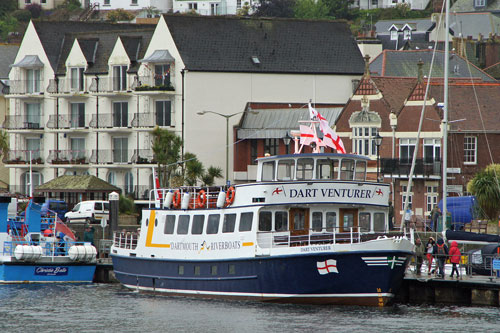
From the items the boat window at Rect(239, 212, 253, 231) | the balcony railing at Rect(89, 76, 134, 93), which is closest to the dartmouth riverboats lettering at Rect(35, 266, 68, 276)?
the boat window at Rect(239, 212, 253, 231)

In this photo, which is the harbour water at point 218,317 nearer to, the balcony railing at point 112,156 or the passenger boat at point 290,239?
the passenger boat at point 290,239

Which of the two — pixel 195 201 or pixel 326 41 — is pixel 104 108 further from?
pixel 195 201

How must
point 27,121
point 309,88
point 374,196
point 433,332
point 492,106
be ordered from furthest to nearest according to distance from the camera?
point 27,121 → point 309,88 → point 492,106 → point 374,196 → point 433,332

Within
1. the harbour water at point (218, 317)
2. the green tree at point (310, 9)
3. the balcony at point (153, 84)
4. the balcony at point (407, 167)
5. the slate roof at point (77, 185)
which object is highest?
the green tree at point (310, 9)

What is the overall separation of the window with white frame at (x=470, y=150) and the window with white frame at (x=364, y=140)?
5.40 m

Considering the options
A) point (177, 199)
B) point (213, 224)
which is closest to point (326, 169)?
point (213, 224)

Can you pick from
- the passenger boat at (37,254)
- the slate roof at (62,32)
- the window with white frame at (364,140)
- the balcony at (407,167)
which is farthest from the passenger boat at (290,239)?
the slate roof at (62,32)

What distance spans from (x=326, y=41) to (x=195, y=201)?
4070cm

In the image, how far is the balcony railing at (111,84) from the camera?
88.5m

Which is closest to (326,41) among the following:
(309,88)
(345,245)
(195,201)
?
(309,88)

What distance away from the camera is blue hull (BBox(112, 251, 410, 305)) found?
4569 centimetres

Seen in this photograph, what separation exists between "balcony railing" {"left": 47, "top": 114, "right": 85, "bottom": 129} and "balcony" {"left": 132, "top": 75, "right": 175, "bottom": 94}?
6.32 metres

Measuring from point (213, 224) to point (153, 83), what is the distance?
1490 inches

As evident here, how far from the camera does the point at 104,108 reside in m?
89.9
